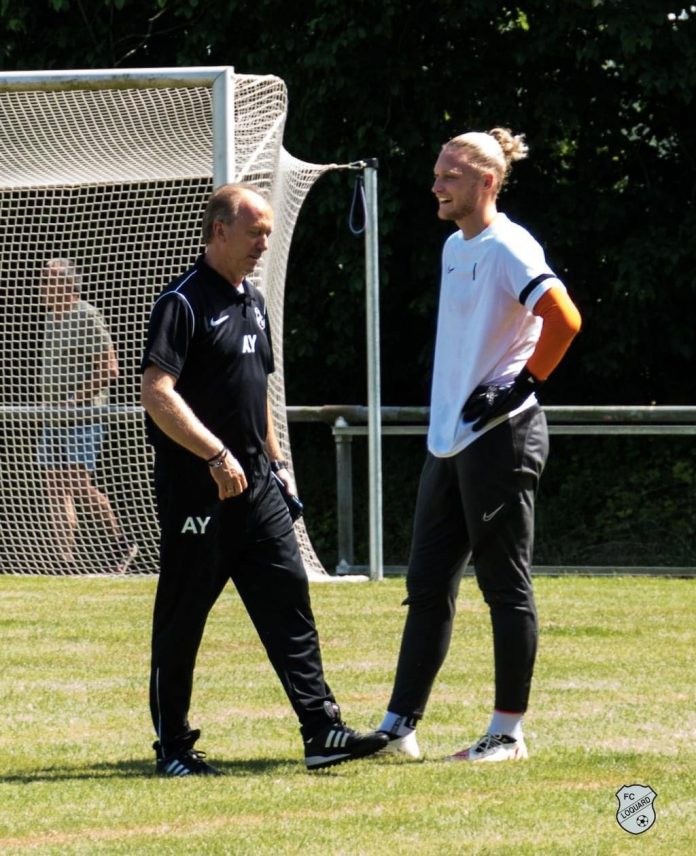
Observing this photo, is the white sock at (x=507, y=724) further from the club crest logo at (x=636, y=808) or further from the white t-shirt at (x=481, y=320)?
the white t-shirt at (x=481, y=320)

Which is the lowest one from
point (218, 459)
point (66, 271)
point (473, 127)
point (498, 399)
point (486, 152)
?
point (218, 459)

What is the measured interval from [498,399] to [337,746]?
1222 millimetres

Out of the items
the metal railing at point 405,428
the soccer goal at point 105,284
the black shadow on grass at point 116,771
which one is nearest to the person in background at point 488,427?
the black shadow on grass at point 116,771

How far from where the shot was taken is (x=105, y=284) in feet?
37.7

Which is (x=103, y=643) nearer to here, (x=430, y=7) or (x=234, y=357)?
(x=234, y=357)

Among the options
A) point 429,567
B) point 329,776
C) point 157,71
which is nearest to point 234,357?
point 429,567

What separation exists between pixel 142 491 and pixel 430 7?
18.1ft

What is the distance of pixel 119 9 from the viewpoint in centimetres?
1490

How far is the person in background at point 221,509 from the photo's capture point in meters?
5.47

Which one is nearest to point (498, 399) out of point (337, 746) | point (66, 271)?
point (337, 746)

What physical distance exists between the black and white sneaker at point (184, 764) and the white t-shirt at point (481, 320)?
4.09ft

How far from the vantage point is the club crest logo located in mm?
4605

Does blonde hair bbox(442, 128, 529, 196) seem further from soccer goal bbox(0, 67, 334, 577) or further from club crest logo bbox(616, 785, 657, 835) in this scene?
soccer goal bbox(0, 67, 334, 577)

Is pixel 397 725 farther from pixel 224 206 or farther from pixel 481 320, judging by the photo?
pixel 224 206
